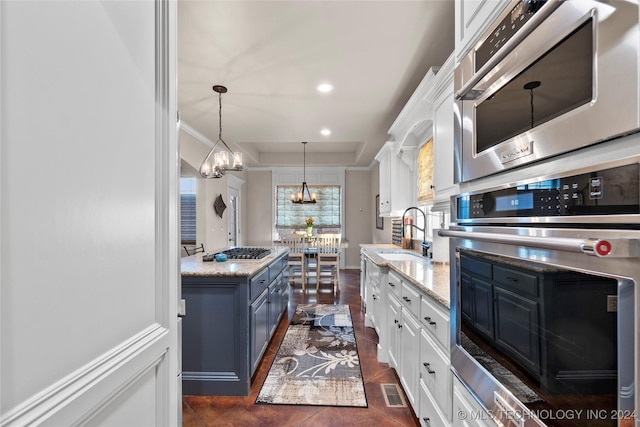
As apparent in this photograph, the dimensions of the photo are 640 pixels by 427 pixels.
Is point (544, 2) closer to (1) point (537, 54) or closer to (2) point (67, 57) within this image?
(1) point (537, 54)

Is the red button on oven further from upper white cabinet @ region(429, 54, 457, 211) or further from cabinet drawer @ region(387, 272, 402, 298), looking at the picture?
cabinet drawer @ region(387, 272, 402, 298)

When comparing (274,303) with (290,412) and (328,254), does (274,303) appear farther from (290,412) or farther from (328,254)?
(328,254)

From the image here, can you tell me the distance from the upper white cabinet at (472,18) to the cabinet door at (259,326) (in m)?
2.11

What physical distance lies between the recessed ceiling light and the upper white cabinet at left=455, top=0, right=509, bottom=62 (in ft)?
6.32

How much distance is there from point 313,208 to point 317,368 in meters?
5.32

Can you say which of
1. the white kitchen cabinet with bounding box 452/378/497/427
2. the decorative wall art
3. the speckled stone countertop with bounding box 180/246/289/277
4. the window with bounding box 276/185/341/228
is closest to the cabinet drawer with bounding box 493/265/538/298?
the white kitchen cabinet with bounding box 452/378/497/427

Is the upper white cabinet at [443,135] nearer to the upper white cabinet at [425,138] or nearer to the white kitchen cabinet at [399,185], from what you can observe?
the upper white cabinet at [425,138]

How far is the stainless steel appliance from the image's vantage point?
0.50 metres

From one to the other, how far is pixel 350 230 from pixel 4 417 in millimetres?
7331

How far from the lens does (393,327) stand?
2.38 m

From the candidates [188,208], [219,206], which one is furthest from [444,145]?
[188,208]

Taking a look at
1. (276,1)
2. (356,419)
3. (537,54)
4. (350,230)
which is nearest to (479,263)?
(537,54)

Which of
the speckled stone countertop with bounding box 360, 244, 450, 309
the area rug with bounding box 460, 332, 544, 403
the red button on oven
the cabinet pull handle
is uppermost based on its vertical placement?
the red button on oven

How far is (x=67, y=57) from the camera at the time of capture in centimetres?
53
